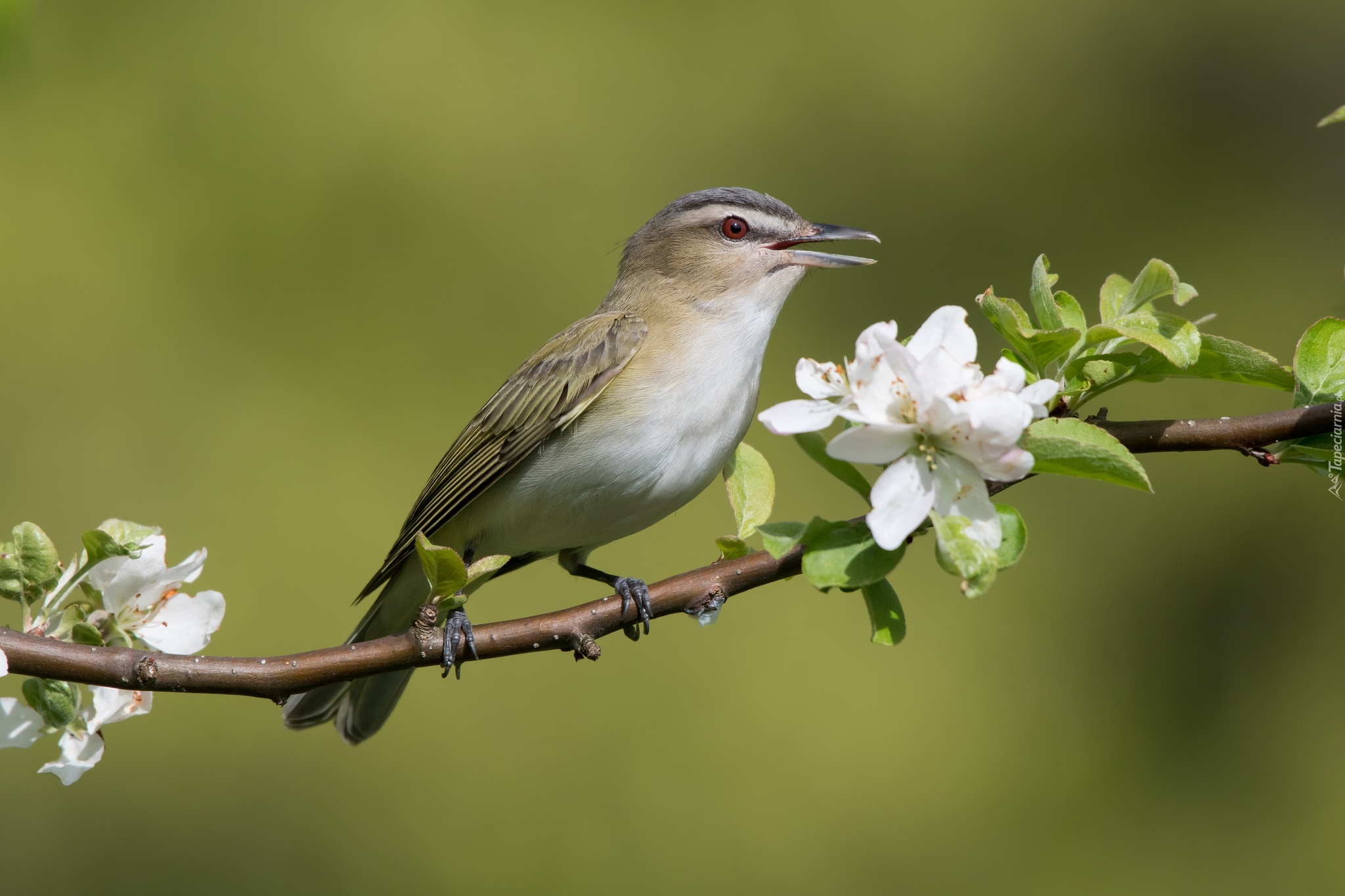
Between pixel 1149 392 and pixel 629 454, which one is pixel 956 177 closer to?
pixel 1149 392

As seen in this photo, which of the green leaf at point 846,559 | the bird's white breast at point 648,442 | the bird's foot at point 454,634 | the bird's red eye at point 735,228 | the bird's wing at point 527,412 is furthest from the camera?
the bird's red eye at point 735,228

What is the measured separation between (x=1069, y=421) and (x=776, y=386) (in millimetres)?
4472

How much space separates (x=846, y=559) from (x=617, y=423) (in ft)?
3.96

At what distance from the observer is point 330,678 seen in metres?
1.28

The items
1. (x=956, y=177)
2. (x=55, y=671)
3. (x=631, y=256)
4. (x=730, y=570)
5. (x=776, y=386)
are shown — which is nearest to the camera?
(x=55, y=671)

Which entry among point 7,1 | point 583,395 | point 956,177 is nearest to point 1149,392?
point 956,177

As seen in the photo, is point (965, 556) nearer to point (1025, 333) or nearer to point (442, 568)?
point (1025, 333)

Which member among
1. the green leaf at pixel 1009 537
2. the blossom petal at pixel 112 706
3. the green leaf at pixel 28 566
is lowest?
the blossom petal at pixel 112 706

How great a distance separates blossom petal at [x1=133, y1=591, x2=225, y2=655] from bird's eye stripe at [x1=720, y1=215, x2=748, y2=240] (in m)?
1.52

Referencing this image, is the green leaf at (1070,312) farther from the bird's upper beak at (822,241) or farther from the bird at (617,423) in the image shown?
the bird at (617,423)

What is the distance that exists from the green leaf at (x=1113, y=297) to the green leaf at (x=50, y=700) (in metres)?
1.28

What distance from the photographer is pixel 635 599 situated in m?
1.59

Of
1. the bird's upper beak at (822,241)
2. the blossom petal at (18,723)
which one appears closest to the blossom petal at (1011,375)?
the bird's upper beak at (822,241)

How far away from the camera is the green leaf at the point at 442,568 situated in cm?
121
